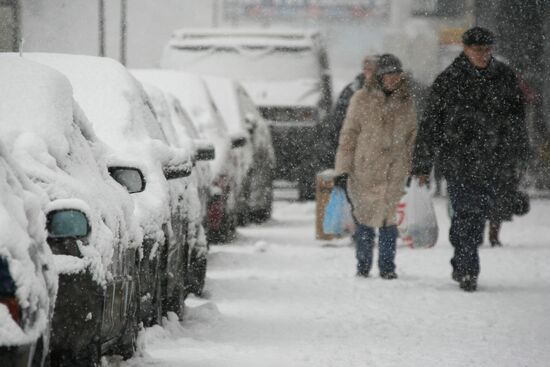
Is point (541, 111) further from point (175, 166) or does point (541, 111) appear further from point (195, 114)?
point (175, 166)

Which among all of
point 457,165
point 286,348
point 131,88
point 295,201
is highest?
point 131,88

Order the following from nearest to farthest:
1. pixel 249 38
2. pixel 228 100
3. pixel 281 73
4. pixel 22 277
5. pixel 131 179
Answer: pixel 22 277 → pixel 131 179 → pixel 228 100 → pixel 281 73 → pixel 249 38

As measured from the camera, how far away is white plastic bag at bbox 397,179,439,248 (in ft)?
42.3

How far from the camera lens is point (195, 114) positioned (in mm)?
14461

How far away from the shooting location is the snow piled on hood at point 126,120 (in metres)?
7.54

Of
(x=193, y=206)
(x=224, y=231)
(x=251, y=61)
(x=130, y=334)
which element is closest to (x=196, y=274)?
(x=193, y=206)

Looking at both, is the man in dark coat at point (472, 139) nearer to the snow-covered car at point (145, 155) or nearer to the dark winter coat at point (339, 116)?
the snow-covered car at point (145, 155)

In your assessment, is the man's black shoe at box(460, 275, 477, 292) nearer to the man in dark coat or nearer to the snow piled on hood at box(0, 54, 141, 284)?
the man in dark coat

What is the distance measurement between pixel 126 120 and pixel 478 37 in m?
3.34

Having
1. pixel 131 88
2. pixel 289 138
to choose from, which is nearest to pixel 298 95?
pixel 289 138

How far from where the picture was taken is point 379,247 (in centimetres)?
1152

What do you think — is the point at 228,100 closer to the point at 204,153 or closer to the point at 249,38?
the point at 249,38

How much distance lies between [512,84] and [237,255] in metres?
3.60

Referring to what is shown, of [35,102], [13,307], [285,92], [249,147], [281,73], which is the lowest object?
[249,147]
